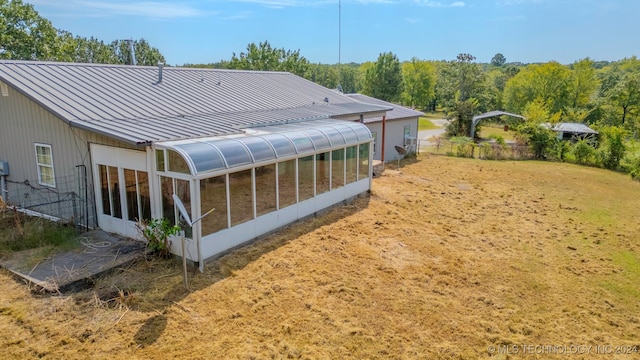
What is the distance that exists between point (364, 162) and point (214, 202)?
6637mm

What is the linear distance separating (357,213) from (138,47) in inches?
2265

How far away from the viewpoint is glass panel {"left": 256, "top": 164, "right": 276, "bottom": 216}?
29.4 feet

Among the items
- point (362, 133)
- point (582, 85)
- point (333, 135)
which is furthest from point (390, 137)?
point (582, 85)

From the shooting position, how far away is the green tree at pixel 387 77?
49062 mm

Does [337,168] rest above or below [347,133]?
below

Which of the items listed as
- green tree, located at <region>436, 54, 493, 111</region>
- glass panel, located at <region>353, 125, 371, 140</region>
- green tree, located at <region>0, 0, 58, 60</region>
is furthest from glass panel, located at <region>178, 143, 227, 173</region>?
green tree, located at <region>436, 54, 493, 111</region>

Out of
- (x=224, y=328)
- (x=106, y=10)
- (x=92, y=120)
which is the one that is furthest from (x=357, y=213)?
(x=106, y=10)

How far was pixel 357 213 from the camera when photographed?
463 inches

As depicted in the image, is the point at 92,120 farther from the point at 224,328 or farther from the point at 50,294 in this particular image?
the point at 224,328

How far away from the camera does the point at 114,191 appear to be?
8938 mm

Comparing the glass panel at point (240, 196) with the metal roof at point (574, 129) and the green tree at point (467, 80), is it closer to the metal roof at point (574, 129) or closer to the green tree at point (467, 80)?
the metal roof at point (574, 129)

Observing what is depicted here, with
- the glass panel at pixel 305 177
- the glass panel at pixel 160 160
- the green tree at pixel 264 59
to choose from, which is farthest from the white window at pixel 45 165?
the green tree at pixel 264 59

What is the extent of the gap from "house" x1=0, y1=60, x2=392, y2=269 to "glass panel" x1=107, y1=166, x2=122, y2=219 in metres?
0.02

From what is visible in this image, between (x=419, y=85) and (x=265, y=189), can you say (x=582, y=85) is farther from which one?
(x=265, y=189)
